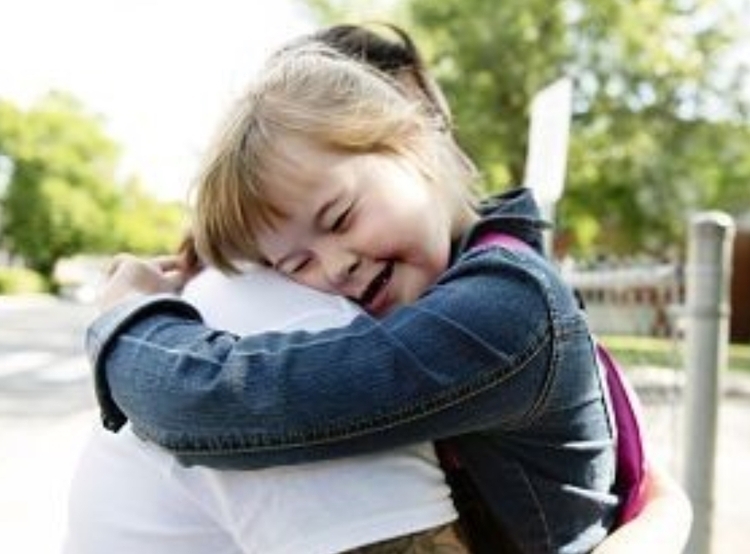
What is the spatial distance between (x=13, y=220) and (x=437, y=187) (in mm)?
26317

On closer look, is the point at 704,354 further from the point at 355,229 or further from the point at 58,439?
the point at 58,439

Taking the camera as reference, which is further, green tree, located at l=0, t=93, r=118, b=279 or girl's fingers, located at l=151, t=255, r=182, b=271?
green tree, located at l=0, t=93, r=118, b=279

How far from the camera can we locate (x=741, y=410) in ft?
42.7

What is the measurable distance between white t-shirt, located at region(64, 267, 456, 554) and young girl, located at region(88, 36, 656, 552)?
33mm

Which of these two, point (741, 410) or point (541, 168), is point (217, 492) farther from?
point (741, 410)

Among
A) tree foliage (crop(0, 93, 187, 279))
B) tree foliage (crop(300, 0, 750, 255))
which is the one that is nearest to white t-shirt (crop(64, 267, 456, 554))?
tree foliage (crop(0, 93, 187, 279))

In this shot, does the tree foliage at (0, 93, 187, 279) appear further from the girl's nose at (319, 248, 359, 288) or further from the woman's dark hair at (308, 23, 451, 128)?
the girl's nose at (319, 248, 359, 288)

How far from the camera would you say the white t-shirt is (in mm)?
1236

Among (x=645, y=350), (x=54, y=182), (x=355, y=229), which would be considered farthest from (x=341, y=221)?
(x=54, y=182)

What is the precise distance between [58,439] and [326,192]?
6898mm

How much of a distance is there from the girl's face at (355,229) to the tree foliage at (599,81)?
20120mm

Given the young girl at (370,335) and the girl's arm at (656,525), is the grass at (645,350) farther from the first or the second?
the young girl at (370,335)

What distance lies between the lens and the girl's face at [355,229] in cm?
150

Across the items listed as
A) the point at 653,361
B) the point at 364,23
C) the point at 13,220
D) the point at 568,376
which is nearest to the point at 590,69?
the point at 13,220
